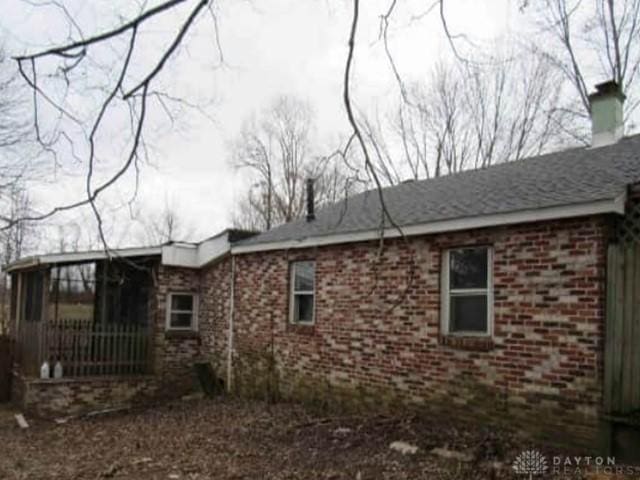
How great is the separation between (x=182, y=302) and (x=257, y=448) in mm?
6699

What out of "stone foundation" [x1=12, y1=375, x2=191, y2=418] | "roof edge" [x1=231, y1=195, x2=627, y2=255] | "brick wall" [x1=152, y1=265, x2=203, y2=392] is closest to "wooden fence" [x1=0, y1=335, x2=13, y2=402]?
"stone foundation" [x1=12, y1=375, x2=191, y2=418]

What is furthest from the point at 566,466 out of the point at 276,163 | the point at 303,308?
the point at 276,163

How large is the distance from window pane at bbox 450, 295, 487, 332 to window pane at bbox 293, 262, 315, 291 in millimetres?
3372

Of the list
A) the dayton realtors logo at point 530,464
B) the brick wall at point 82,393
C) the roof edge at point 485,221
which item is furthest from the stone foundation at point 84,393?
the dayton realtors logo at point 530,464

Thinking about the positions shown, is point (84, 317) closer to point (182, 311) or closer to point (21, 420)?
point (182, 311)

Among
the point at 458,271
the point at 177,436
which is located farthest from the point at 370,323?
the point at 177,436

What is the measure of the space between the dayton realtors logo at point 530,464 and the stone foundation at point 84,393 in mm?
8650

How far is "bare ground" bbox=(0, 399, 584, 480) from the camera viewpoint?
Answer: 6.73 m

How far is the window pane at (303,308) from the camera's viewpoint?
11.2 meters

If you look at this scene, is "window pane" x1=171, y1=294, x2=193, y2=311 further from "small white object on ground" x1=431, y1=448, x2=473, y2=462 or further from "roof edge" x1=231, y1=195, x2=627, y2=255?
"small white object on ground" x1=431, y1=448, x2=473, y2=462

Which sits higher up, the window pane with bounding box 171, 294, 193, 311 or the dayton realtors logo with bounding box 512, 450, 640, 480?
the window pane with bounding box 171, 294, 193, 311

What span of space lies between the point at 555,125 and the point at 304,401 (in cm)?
1587

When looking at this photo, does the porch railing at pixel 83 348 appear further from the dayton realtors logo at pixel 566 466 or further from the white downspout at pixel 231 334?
the dayton realtors logo at pixel 566 466

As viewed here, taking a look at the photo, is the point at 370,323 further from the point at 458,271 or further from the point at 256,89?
the point at 256,89
